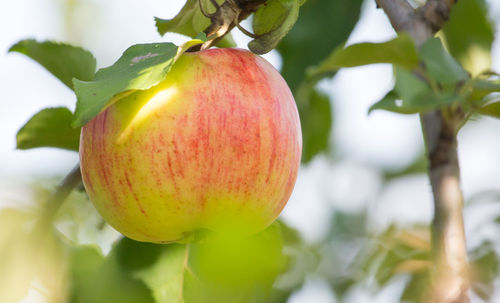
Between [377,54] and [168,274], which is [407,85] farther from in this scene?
[168,274]

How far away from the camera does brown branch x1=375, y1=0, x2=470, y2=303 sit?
869 mm

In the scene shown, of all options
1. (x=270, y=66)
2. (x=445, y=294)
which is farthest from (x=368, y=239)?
(x=270, y=66)

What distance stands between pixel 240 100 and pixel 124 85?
0.14 metres

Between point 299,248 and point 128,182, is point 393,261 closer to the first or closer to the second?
point 299,248

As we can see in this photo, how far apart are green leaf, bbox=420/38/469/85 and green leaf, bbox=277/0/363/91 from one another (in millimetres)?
330

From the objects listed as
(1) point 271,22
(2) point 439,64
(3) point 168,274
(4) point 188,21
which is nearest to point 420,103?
(2) point 439,64

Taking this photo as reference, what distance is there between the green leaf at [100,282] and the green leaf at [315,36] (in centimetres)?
43

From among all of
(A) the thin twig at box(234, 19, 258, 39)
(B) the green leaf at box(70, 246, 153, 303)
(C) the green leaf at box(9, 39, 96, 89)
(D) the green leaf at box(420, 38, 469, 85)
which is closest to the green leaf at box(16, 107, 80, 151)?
(C) the green leaf at box(9, 39, 96, 89)

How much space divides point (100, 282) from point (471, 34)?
0.75 metres

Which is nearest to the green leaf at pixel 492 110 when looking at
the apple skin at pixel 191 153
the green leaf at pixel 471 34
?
the green leaf at pixel 471 34

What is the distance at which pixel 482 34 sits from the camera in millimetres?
1174

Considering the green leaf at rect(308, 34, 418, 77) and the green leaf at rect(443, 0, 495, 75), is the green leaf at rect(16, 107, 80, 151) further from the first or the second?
the green leaf at rect(443, 0, 495, 75)

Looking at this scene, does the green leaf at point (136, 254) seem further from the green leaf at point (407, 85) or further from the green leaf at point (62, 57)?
the green leaf at point (407, 85)

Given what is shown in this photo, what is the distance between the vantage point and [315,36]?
123cm
